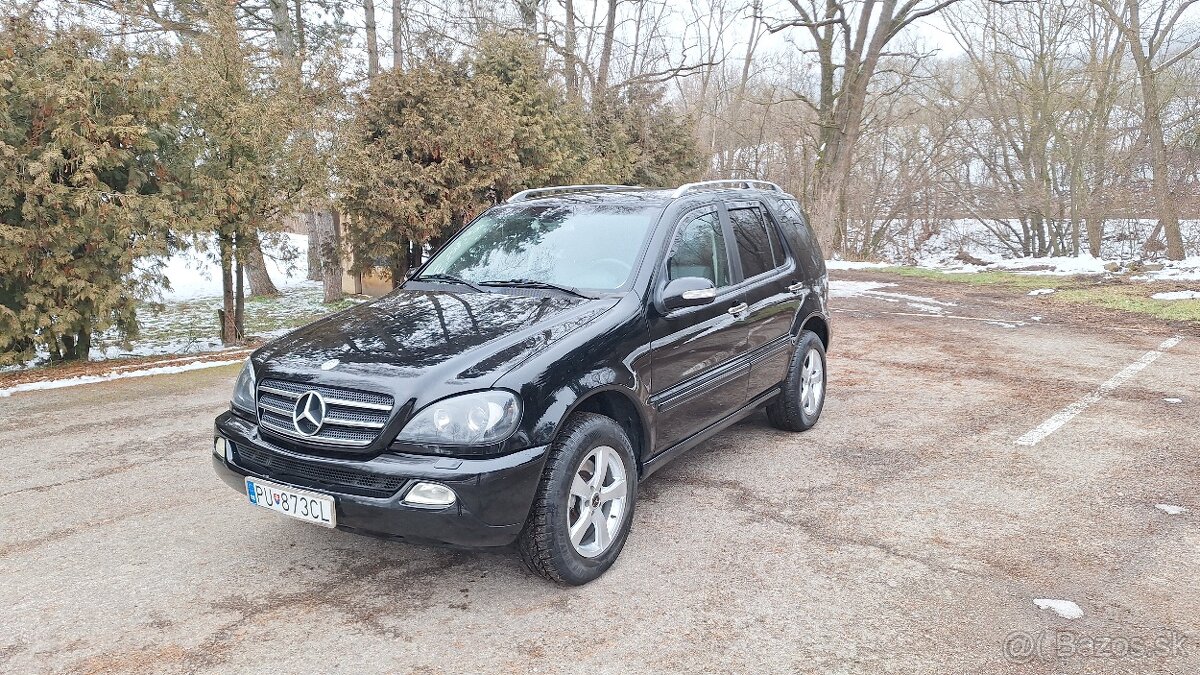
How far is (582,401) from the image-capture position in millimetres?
3434

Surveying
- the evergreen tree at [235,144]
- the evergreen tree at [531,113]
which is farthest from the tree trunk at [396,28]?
the evergreen tree at [235,144]

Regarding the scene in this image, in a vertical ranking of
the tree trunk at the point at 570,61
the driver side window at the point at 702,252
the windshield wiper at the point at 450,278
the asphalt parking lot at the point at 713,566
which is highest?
the tree trunk at the point at 570,61

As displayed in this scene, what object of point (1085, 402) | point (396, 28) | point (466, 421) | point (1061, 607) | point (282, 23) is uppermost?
point (396, 28)

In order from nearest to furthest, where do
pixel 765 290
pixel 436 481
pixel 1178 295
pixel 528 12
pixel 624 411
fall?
pixel 436 481
pixel 624 411
pixel 765 290
pixel 1178 295
pixel 528 12

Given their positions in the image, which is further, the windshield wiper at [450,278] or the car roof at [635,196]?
the car roof at [635,196]

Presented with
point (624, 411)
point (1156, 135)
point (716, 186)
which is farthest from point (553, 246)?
point (1156, 135)

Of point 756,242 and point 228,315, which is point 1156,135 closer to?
point 756,242

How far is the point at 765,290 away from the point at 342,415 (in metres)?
2.91

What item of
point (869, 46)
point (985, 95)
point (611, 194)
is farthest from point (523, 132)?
point (985, 95)

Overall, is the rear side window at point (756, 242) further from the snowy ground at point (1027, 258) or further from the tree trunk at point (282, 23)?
the tree trunk at point (282, 23)

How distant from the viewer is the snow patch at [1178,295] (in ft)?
38.7

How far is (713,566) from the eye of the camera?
11.8 feet

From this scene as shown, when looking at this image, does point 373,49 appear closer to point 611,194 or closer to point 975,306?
point 975,306

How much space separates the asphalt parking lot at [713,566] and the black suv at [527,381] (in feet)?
1.20
